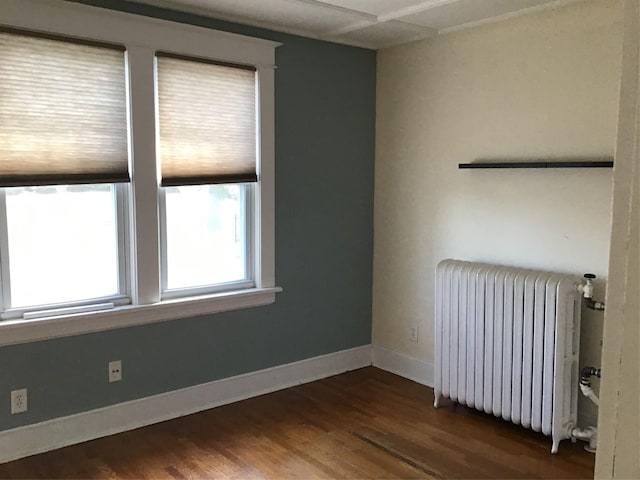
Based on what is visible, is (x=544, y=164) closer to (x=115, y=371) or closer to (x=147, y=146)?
Answer: (x=147, y=146)

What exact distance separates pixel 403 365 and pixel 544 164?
5.83ft

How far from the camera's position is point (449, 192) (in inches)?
154

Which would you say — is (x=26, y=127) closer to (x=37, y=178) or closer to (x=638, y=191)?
(x=37, y=178)

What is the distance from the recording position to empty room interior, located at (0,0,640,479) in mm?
2998

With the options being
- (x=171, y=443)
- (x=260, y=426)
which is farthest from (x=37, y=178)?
(x=260, y=426)

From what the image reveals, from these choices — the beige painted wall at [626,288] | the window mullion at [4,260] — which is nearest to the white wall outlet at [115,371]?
the window mullion at [4,260]

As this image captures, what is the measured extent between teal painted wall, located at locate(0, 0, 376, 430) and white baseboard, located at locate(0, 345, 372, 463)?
5cm

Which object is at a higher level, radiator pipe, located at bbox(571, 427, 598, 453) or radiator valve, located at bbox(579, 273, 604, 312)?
radiator valve, located at bbox(579, 273, 604, 312)

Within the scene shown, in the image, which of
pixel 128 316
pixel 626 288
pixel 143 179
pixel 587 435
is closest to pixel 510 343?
pixel 587 435

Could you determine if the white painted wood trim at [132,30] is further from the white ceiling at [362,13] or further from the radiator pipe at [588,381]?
the radiator pipe at [588,381]

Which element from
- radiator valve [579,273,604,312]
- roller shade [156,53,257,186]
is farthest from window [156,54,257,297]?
radiator valve [579,273,604,312]

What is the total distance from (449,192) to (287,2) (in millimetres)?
1576

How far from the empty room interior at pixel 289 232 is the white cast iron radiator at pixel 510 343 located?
0.01 meters

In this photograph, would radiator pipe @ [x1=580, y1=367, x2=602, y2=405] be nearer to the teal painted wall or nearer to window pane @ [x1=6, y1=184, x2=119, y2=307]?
the teal painted wall
